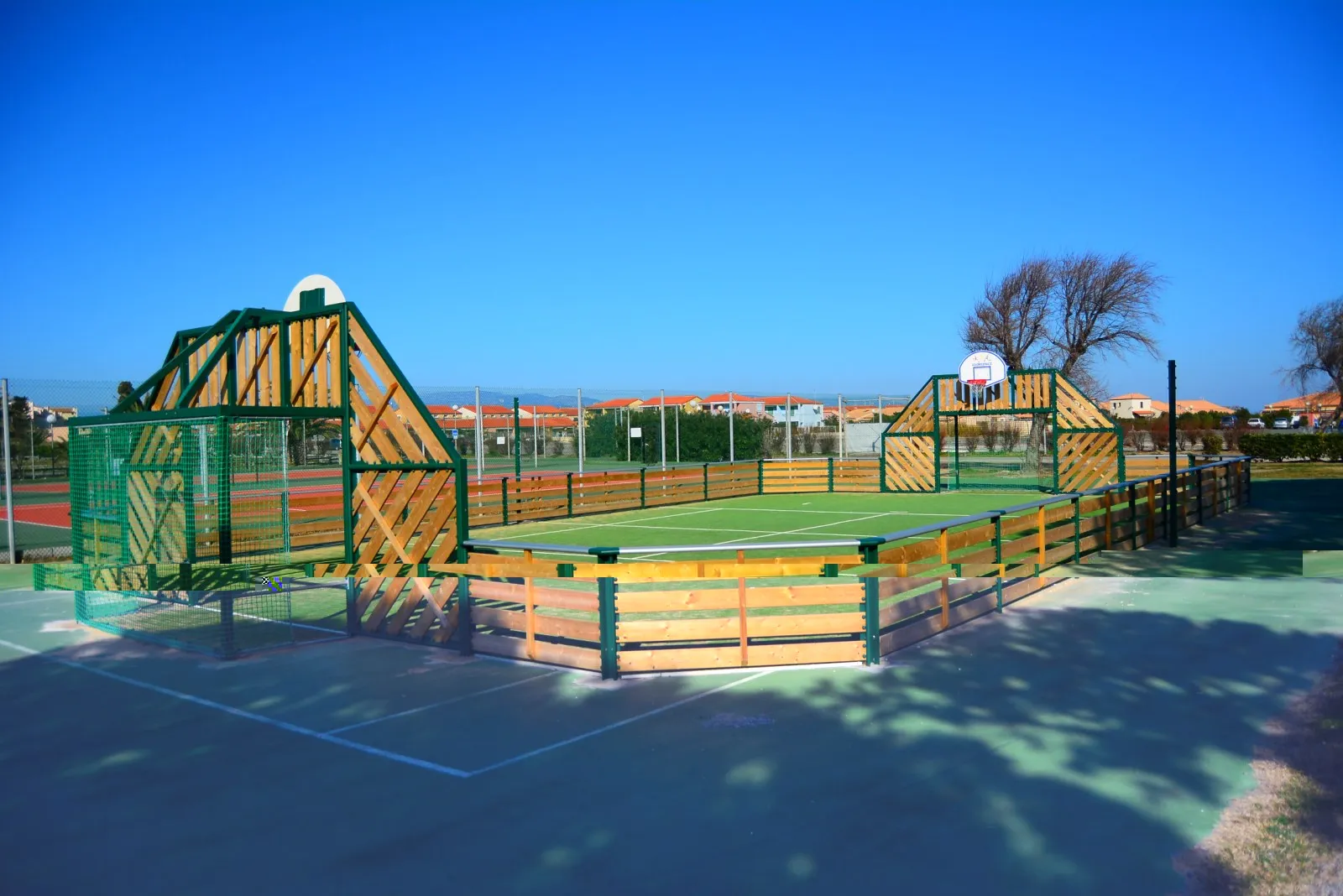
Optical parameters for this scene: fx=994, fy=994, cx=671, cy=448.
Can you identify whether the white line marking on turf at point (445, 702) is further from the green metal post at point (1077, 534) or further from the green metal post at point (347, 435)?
the green metal post at point (1077, 534)

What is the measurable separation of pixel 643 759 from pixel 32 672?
6.07m

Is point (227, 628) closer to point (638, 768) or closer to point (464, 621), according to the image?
point (464, 621)

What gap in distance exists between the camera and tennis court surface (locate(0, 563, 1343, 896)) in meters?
4.65

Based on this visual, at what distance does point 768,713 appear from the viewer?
274 inches

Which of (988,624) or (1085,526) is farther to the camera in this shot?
(1085,526)

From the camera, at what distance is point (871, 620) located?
8172mm

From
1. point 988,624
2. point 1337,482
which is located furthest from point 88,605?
point 1337,482

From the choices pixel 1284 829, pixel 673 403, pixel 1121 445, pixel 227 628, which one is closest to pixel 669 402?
pixel 673 403

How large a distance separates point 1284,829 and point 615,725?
3.91 meters

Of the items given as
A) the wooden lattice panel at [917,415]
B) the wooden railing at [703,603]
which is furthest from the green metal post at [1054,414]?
the wooden railing at [703,603]

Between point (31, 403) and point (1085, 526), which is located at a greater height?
point (31, 403)

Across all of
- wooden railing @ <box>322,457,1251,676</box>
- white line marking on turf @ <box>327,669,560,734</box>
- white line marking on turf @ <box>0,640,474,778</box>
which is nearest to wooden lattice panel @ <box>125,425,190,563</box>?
white line marking on turf @ <box>0,640,474,778</box>

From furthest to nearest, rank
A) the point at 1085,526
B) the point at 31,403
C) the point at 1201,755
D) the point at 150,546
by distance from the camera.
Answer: the point at 31,403
the point at 1085,526
the point at 150,546
the point at 1201,755

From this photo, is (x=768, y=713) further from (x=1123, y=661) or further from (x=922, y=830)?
(x=1123, y=661)
